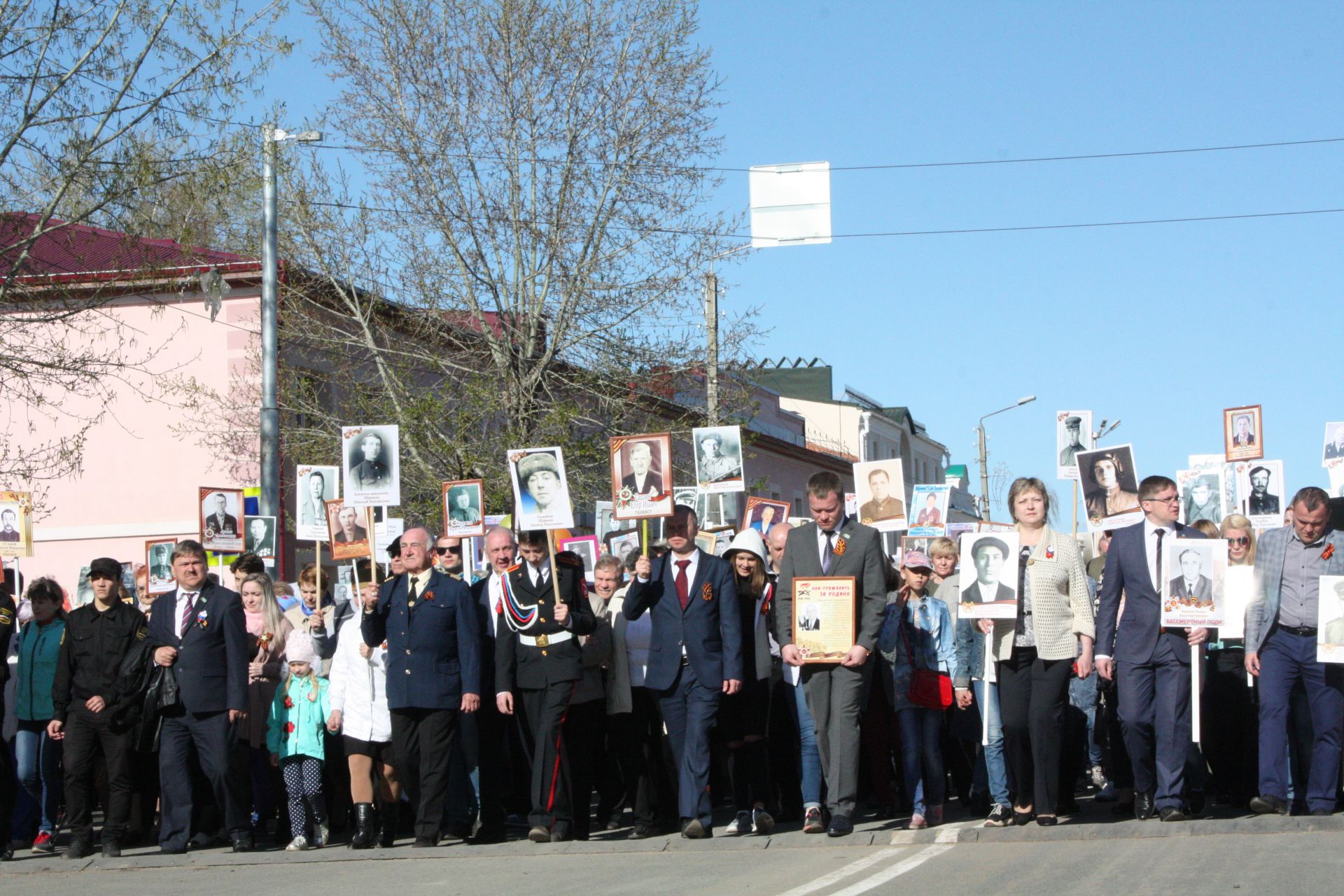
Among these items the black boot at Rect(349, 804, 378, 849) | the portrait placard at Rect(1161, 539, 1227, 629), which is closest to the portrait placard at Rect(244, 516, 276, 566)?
the black boot at Rect(349, 804, 378, 849)

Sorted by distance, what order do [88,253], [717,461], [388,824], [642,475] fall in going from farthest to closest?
[717,461]
[88,253]
[642,475]
[388,824]

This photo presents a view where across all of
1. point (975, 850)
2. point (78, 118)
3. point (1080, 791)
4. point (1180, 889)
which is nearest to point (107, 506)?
point (78, 118)

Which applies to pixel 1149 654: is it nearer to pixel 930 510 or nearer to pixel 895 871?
pixel 895 871

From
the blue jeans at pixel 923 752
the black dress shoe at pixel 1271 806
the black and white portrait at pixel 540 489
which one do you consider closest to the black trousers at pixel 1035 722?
the blue jeans at pixel 923 752

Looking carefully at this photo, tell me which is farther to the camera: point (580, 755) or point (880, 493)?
point (880, 493)

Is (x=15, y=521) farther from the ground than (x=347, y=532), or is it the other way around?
(x=15, y=521)

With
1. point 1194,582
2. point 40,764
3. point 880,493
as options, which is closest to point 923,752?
point 1194,582

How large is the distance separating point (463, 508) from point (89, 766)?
5.48 m

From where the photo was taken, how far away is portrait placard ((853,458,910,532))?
17359mm

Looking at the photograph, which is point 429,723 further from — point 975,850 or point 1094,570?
point 1094,570

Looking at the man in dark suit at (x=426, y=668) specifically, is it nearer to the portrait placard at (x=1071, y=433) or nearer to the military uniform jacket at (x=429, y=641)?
the military uniform jacket at (x=429, y=641)

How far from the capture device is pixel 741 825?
10.8m

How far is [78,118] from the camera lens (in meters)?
13.7

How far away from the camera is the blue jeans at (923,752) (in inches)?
420
